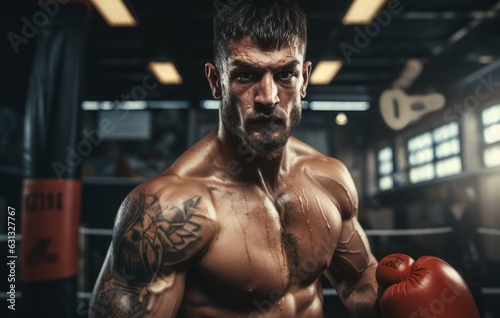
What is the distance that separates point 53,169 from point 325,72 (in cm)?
534

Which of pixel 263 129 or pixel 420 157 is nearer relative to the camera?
pixel 263 129

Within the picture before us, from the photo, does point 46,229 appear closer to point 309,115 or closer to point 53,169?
point 53,169

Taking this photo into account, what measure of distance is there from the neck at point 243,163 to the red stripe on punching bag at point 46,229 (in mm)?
1818

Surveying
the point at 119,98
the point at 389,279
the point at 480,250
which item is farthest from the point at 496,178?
the point at 119,98

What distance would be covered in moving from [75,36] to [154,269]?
102 inches

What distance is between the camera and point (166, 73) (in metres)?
7.53

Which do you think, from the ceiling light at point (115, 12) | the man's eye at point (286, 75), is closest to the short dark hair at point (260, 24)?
the man's eye at point (286, 75)

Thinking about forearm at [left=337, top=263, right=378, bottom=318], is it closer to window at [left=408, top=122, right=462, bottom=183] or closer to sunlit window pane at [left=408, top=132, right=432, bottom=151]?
window at [left=408, top=122, right=462, bottom=183]

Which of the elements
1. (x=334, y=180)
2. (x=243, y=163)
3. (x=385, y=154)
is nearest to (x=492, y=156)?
(x=385, y=154)

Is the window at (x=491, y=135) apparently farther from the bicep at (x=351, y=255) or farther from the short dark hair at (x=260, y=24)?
the short dark hair at (x=260, y=24)

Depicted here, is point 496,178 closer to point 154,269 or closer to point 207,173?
point 207,173

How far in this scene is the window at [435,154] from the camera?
6020 mm

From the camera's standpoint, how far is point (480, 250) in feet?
14.7

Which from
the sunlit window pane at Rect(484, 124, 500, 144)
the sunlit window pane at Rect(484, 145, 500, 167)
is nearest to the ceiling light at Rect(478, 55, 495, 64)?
the sunlit window pane at Rect(484, 124, 500, 144)
